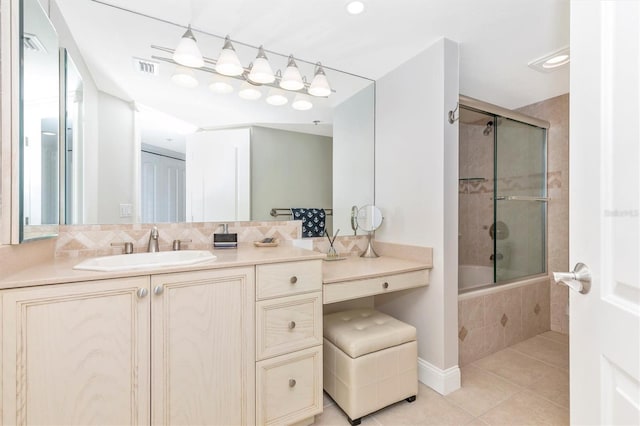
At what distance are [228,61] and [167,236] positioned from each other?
1.08 metres

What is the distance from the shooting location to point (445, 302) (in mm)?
1829

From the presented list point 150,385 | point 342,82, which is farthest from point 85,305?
point 342,82

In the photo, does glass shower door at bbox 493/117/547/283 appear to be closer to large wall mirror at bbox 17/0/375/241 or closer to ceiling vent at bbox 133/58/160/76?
large wall mirror at bbox 17/0/375/241

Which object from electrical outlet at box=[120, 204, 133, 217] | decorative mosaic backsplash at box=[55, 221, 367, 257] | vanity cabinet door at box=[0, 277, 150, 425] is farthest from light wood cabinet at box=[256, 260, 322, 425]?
electrical outlet at box=[120, 204, 133, 217]

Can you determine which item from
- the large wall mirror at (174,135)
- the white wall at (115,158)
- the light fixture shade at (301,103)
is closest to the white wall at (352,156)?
the large wall mirror at (174,135)

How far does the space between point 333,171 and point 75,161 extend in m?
1.60

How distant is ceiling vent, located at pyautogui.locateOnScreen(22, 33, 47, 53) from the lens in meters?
1.15

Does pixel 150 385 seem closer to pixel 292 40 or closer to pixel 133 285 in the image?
pixel 133 285

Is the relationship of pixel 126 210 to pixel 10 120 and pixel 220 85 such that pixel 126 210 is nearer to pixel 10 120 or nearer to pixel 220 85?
pixel 10 120

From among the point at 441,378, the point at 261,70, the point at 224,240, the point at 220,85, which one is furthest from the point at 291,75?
the point at 441,378

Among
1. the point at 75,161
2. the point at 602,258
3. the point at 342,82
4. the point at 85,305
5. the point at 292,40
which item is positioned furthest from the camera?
the point at 342,82

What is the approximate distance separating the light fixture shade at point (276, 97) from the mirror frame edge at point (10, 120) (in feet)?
4.03

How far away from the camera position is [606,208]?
2.08 ft

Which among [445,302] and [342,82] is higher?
[342,82]
